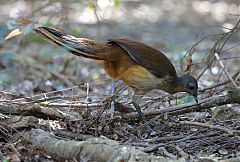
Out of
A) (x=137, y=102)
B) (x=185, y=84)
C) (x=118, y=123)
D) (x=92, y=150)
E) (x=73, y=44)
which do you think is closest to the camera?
(x=92, y=150)

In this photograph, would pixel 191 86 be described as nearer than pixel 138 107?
No

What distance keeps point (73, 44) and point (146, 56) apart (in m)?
0.82

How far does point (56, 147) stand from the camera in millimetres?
4699

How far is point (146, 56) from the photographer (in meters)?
5.77

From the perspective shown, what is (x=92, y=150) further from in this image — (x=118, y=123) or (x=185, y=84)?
(x=185, y=84)

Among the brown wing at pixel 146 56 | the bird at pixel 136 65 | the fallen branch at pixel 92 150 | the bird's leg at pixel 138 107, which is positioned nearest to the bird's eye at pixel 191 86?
the bird at pixel 136 65

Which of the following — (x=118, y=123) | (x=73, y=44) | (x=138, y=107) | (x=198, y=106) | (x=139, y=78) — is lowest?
(x=118, y=123)

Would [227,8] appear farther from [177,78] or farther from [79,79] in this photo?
[177,78]

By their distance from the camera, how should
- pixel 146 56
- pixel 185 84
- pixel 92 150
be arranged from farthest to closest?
pixel 185 84
pixel 146 56
pixel 92 150

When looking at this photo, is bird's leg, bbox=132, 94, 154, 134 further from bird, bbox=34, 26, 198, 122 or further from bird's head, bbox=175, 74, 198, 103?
bird's head, bbox=175, 74, 198, 103

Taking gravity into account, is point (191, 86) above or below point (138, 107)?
above

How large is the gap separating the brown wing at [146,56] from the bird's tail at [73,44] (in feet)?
0.59

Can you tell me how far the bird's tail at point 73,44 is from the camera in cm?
524

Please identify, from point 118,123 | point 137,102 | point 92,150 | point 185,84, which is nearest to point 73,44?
point 118,123
